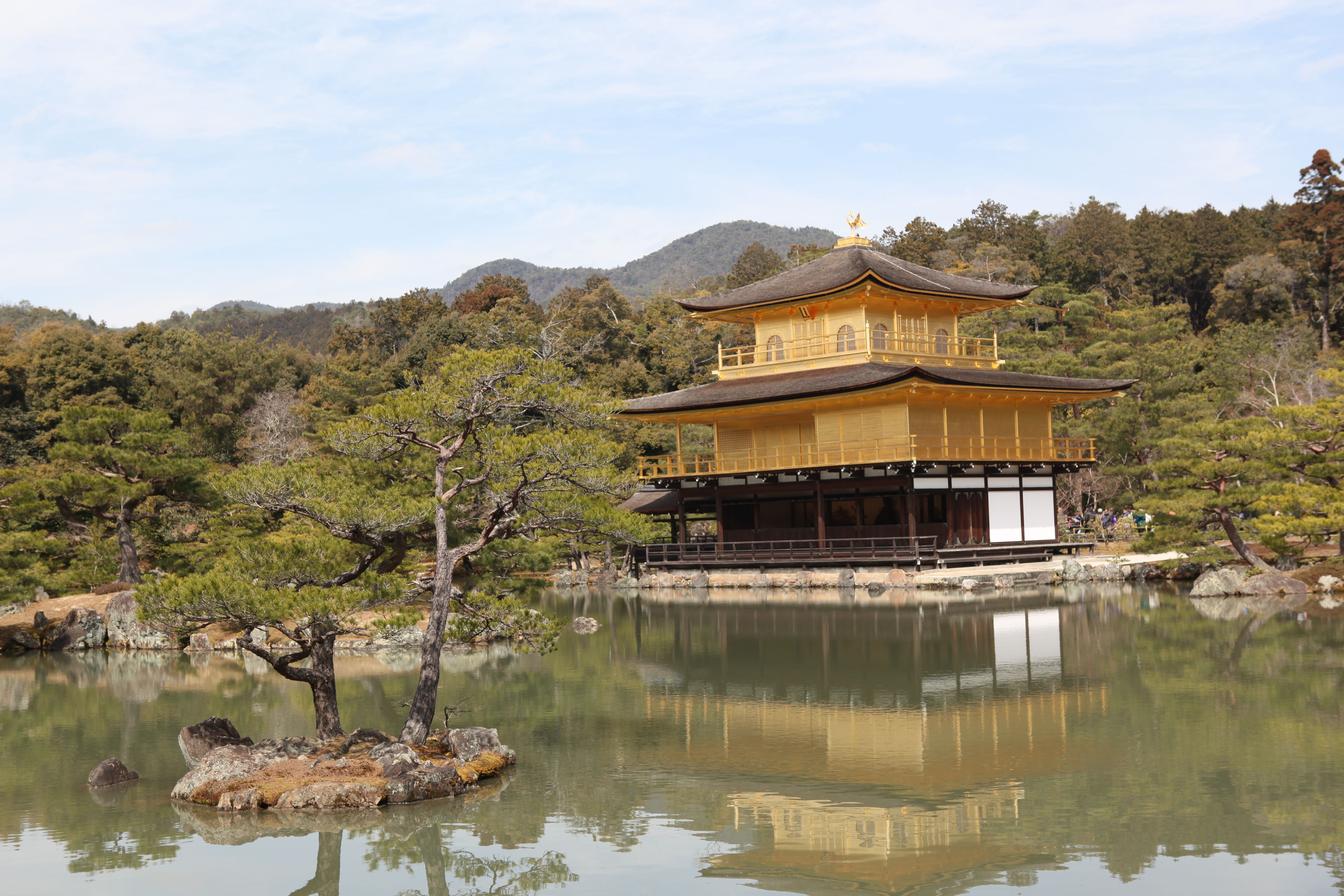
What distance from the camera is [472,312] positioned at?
7350 centimetres

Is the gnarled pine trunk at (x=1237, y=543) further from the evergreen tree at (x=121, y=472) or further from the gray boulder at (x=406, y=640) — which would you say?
the evergreen tree at (x=121, y=472)

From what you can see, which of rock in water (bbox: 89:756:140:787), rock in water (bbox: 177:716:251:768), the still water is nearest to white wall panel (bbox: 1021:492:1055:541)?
the still water

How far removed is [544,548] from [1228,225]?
180 feet

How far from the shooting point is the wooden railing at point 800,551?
98.9 ft

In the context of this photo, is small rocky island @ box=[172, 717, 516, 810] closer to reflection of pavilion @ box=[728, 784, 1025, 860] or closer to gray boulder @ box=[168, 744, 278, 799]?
gray boulder @ box=[168, 744, 278, 799]

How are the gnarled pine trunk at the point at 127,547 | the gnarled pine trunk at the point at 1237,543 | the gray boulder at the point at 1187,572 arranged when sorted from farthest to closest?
the gray boulder at the point at 1187,572
the gnarled pine trunk at the point at 127,547
the gnarled pine trunk at the point at 1237,543

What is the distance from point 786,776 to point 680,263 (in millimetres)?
153024

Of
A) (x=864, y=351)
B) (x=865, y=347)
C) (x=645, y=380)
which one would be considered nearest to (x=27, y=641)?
(x=864, y=351)

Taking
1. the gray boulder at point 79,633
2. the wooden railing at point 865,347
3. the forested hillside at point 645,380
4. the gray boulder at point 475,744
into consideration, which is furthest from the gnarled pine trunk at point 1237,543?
the gray boulder at point 79,633

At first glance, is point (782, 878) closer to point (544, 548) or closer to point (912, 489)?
point (544, 548)

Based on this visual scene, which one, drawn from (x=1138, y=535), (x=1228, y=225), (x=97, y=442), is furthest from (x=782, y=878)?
(x=1228, y=225)

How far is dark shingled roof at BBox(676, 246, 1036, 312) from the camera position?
34.2 meters

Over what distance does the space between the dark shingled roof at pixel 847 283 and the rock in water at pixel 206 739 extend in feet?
80.3

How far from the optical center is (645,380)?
5078 cm
